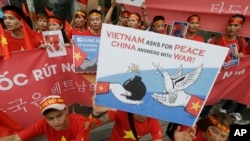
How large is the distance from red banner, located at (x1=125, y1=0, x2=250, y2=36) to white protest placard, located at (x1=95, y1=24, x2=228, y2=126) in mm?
3271

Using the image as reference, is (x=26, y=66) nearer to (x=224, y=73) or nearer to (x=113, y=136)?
(x=113, y=136)

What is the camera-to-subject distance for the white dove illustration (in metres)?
2.16

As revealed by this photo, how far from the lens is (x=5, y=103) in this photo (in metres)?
3.22

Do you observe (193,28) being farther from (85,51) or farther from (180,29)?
(85,51)

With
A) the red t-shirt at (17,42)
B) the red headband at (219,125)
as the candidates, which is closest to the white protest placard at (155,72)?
the red headband at (219,125)

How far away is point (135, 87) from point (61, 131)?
916 mm

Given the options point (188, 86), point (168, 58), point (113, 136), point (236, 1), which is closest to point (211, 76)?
point (188, 86)

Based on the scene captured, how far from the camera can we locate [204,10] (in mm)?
5203

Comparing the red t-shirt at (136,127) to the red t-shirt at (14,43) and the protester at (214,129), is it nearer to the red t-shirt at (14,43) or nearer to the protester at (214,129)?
the protester at (214,129)

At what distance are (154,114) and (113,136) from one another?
98 centimetres

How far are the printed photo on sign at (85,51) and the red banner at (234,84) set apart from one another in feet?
6.52

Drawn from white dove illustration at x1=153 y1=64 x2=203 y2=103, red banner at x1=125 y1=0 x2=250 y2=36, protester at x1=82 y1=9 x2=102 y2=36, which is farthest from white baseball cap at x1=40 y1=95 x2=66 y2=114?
red banner at x1=125 y1=0 x2=250 y2=36

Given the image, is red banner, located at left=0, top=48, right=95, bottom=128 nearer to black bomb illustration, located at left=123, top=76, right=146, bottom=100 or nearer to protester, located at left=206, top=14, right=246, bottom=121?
black bomb illustration, located at left=123, top=76, right=146, bottom=100

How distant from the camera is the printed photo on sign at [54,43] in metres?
3.43
